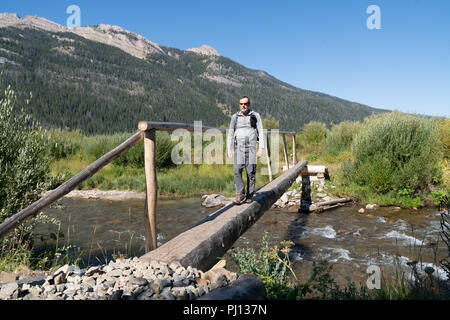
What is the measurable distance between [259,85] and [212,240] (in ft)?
529

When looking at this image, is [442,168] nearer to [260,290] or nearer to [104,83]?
[260,290]

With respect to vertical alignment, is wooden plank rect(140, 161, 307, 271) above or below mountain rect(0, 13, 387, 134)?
below

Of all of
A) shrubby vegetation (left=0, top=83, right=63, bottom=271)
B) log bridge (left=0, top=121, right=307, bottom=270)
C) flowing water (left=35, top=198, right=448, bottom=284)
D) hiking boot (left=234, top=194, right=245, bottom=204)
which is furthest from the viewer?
flowing water (left=35, top=198, right=448, bottom=284)

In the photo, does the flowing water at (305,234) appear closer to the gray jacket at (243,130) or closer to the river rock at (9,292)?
the gray jacket at (243,130)

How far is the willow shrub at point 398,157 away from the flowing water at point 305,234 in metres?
1.10

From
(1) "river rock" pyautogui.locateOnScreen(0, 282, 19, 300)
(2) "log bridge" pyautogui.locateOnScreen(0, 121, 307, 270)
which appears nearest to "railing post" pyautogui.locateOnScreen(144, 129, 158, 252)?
(2) "log bridge" pyautogui.locateOnScreen(0, 121, 307, 270)

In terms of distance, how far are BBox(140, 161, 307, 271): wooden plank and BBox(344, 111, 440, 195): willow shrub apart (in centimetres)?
677

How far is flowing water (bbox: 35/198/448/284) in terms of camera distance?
585 centimetres

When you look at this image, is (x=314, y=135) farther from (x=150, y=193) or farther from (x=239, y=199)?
(x=150, y=193)

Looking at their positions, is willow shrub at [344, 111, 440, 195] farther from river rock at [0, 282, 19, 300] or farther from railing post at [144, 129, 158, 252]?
river rock at [0, 282, 19, 300]

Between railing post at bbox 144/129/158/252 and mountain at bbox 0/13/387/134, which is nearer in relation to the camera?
railing post at bbox 144/129/158/252

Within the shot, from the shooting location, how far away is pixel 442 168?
10461 millimetres

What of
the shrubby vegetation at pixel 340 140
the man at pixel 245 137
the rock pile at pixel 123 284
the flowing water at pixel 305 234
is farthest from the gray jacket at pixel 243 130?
the shrubby vegetation at pixel 340 140
